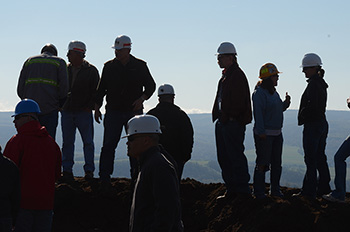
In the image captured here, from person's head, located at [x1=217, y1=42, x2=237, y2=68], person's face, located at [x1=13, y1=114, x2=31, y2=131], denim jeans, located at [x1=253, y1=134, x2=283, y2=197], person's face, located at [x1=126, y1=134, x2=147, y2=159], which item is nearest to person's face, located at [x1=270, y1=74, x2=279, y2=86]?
person's head, located at [x1=217, y1=42, x2=237, y2=68]

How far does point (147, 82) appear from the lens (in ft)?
33.7

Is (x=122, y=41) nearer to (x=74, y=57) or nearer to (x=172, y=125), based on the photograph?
(x=74, y=57)

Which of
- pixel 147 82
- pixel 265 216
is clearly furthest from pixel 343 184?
pixel 147 82

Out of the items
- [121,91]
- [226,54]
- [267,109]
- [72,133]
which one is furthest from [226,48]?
[72,133]

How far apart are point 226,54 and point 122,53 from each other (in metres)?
2.04

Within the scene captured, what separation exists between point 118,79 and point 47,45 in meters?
1.55

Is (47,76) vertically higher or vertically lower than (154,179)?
higher

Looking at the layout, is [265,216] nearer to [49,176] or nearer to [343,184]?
[343,184]

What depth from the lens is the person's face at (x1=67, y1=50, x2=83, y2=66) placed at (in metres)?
10.8

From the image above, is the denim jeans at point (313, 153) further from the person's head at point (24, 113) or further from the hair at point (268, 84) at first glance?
the person's head at point (24, 113)

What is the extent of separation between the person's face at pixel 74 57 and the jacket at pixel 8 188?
5.30m

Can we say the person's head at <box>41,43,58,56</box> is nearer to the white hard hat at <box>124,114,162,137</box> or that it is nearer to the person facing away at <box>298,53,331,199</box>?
the person facing away at <box>298,53,331,199</box>

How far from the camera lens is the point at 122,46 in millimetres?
9812

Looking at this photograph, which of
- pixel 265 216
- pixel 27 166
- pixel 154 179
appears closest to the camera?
pixel 154 179
